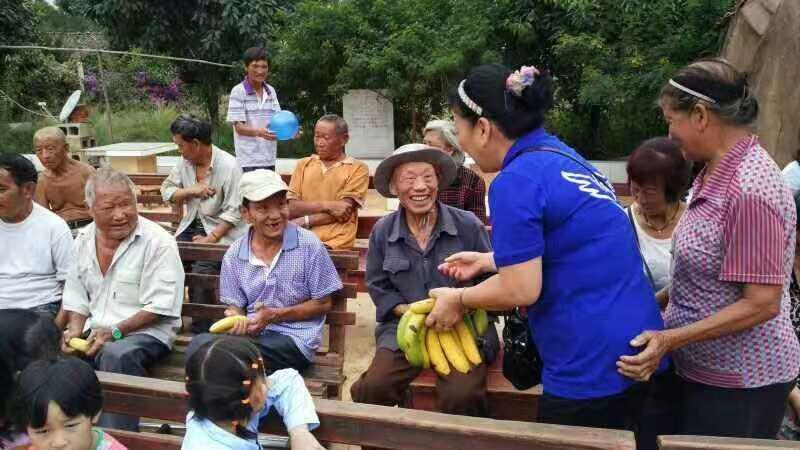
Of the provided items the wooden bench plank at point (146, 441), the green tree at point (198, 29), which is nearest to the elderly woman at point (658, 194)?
the wooden bench plank at point (146, 441)

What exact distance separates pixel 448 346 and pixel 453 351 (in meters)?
0.03

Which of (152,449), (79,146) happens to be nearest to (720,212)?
(152,449)

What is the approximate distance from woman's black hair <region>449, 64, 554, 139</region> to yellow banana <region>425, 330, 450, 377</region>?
1.11m

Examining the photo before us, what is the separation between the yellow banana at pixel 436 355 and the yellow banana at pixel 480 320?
17 centimetres

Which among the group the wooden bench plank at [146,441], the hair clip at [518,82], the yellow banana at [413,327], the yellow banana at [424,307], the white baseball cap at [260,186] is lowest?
the wooden bench plank at [146,441]

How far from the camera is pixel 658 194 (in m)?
2.70

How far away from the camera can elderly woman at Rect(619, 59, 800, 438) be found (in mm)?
1807

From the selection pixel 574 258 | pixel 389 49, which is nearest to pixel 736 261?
pixel 574 258

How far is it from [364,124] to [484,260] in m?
9.39

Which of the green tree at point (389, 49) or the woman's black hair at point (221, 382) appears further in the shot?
the green tree at point (389, 49)

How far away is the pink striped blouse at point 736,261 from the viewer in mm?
1793

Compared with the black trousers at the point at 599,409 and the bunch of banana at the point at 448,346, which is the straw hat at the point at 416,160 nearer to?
the bunch of banana at the point at 448,346

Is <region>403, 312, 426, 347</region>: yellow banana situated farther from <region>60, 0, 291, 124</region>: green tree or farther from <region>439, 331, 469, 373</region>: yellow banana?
<region>60, 0, 291, 124</region>: green tree

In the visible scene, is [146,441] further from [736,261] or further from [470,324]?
[736,261]
